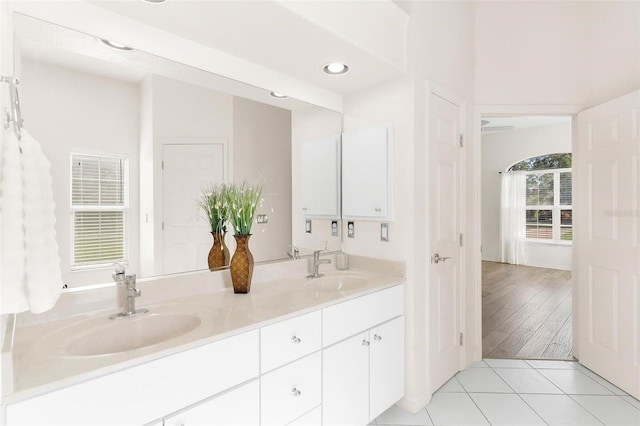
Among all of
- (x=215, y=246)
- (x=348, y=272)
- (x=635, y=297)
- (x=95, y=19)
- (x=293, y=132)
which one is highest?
(x=95, y=19)

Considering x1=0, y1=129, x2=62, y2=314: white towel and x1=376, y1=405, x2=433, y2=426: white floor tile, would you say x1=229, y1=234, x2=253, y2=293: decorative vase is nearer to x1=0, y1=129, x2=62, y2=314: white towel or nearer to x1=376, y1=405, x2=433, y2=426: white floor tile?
x1=0, y1=129, x2=62, y2=314: white towel

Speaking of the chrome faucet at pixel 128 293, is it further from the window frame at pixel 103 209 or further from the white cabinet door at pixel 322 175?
the white cabinet door at pixel 322 175

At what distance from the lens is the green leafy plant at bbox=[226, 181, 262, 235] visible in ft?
5.62

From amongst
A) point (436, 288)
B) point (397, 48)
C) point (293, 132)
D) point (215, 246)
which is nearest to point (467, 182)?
point (436, 288)

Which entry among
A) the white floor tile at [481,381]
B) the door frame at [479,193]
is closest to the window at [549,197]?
the door frame at [479,193]

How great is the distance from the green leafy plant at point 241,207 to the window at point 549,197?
696 cm

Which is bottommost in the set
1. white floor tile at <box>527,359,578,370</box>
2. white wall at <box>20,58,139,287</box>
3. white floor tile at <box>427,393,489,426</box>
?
white floor tile at <box>427,393,489,426</box>

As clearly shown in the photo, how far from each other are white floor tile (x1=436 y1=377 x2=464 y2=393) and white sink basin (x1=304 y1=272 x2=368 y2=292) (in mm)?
1007

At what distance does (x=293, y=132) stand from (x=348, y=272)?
1045mm

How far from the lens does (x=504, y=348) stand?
295cm

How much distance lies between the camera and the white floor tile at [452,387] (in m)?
2.29

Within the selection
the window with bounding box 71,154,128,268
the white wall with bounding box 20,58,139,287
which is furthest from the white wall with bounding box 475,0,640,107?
the window with bounding box 71,154,128,268

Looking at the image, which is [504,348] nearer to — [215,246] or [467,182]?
[467,182]

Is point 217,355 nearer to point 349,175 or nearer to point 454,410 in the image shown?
point 349,175
